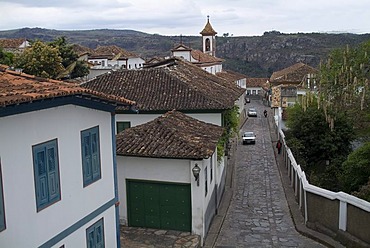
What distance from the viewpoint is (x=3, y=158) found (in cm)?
743

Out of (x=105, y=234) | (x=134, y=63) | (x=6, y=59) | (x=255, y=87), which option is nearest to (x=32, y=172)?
(x=105, y=234)

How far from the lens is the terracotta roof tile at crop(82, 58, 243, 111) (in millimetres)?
20609

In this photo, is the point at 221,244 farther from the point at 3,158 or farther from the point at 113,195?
the point at 3,158

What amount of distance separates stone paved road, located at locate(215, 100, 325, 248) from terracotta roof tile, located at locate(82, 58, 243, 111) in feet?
14.2

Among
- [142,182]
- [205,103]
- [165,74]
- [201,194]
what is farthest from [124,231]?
[165,74]

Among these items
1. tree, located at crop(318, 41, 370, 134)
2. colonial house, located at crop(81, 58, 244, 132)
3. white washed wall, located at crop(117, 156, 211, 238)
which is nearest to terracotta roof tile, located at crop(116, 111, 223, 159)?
white washed wall, located at crop(117, 156, 211, 238)

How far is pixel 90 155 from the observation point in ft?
33.6

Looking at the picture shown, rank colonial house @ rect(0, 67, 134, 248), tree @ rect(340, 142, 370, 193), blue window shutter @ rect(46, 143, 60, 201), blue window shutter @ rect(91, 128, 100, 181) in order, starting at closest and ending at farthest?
1. colonial house @ rect(0, 67, 134, 248)
2. blue window shutter @ rect(46, 143, 60, 201)
3. blue window shutter @ rect(91, 128, 100, 181)
4. tree @ rect(340, 142, 370, 193)

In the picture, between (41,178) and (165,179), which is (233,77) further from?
(41,178)

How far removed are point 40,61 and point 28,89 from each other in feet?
94.9

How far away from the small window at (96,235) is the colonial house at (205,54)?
4427cm

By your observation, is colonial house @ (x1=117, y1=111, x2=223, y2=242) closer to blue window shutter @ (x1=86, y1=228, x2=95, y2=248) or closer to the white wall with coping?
the white wall with coping

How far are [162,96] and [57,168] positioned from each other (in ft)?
42.1

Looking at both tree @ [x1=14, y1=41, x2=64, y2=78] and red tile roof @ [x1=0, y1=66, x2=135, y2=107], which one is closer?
red tile roof @ [x1=0, y1=66, x2=135, y2=107]
